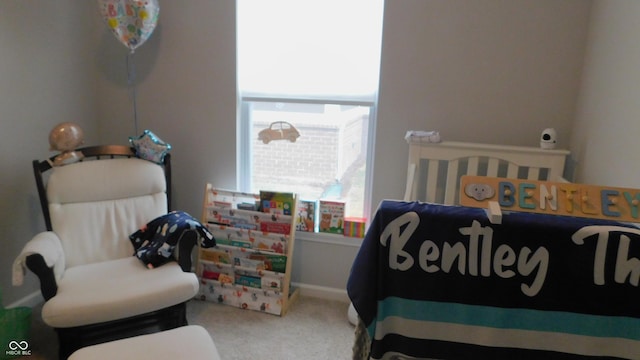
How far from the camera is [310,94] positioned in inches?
101

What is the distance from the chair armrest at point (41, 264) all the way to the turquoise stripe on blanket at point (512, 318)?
1.54 meters

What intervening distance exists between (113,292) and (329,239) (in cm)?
129

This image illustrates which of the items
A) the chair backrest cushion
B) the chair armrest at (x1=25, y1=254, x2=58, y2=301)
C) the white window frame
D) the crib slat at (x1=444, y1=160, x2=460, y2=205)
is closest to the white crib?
the crib slat at (x1=444, y1=160, x2=460, y2=205)

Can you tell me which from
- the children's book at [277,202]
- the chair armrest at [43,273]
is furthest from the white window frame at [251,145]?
the chair armrest at [43,273]

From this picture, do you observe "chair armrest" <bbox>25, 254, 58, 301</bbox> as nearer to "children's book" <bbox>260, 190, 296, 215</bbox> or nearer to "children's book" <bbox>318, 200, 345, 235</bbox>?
"children's book" <bbox>260, 190, 296, 215</bbox>

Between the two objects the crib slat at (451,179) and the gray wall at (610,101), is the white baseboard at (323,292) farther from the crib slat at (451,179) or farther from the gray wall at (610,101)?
the gray wall at (610,101)

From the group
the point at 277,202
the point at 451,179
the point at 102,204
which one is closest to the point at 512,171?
the point at 451,179

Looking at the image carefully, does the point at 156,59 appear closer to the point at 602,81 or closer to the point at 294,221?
the point at 294,221

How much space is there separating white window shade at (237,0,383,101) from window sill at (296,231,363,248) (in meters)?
0.89

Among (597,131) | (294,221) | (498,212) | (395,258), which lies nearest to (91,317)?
(294,221)

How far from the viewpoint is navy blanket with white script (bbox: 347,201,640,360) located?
3.27ft

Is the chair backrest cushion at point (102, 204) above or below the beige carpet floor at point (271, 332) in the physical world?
above

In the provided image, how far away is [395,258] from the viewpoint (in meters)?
1.11

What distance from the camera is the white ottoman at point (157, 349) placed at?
1.38m
